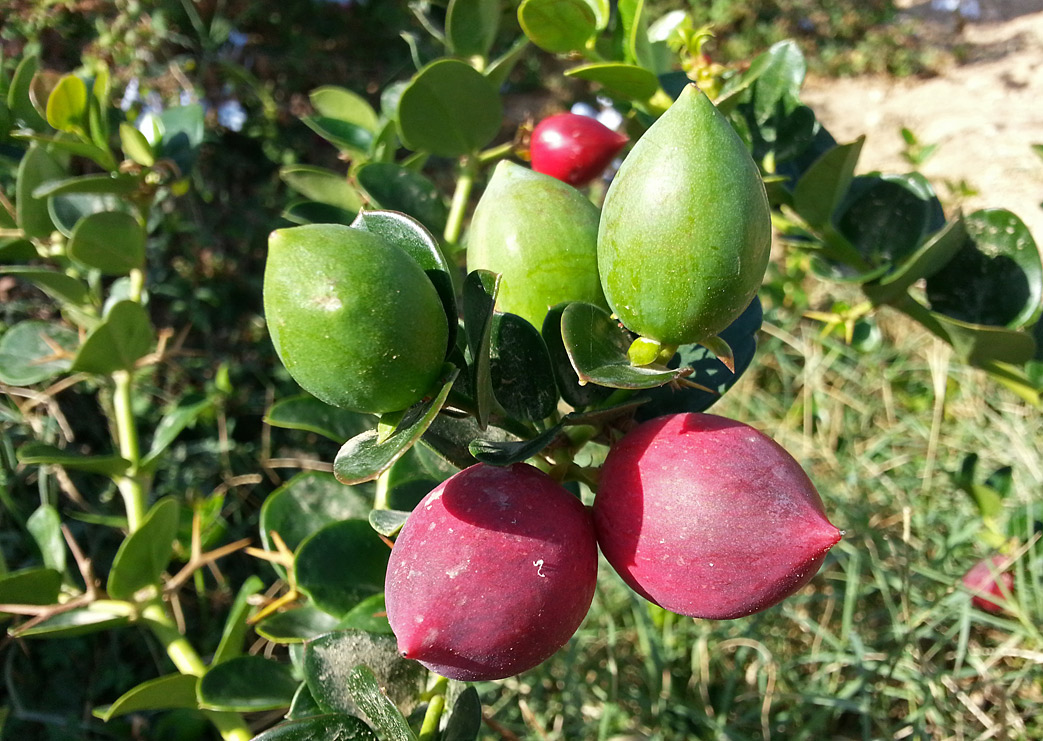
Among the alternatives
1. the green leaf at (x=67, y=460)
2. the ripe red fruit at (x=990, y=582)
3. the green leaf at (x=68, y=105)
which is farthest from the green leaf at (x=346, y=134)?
the ripe red fruit at (x=990, y=582)

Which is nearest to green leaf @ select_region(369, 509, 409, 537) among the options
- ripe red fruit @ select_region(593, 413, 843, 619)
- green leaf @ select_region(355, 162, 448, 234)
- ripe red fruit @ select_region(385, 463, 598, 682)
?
ripe red fruit @ select_region(385, 463, 598, 682)

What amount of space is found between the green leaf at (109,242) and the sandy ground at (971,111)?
2667 millimetres

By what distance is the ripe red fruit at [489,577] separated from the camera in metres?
0.46

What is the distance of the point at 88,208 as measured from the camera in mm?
1041

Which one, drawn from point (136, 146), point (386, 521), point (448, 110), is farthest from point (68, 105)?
point (386, 521)

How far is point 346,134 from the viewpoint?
1.02 metres

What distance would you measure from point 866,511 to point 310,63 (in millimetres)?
2541

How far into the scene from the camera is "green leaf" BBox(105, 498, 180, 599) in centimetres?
83

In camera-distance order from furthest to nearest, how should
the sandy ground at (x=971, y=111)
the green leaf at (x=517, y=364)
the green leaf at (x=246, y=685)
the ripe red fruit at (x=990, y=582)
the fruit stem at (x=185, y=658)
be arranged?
the sandy ground at (x=971, y=111), the ripe red fruit at (x=990, y=582), the fruit stem at (x=185, y=658), the green leaf at (x=246, y=685), the green leaf at (x=517, y=364)

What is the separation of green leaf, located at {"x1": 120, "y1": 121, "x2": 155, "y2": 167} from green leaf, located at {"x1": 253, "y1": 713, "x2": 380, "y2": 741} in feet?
2.39

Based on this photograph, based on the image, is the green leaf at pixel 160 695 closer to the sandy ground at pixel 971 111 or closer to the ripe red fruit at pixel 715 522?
the ripe red fruit at pixel 715 522

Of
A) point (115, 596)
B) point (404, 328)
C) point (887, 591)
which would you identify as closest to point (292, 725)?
point (404, 328)

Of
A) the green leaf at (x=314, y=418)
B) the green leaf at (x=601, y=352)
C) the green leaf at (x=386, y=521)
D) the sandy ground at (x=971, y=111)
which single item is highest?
the green leaf at (x=601, y=352)

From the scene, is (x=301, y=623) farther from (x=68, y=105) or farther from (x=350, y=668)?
(x=68, y=105)
